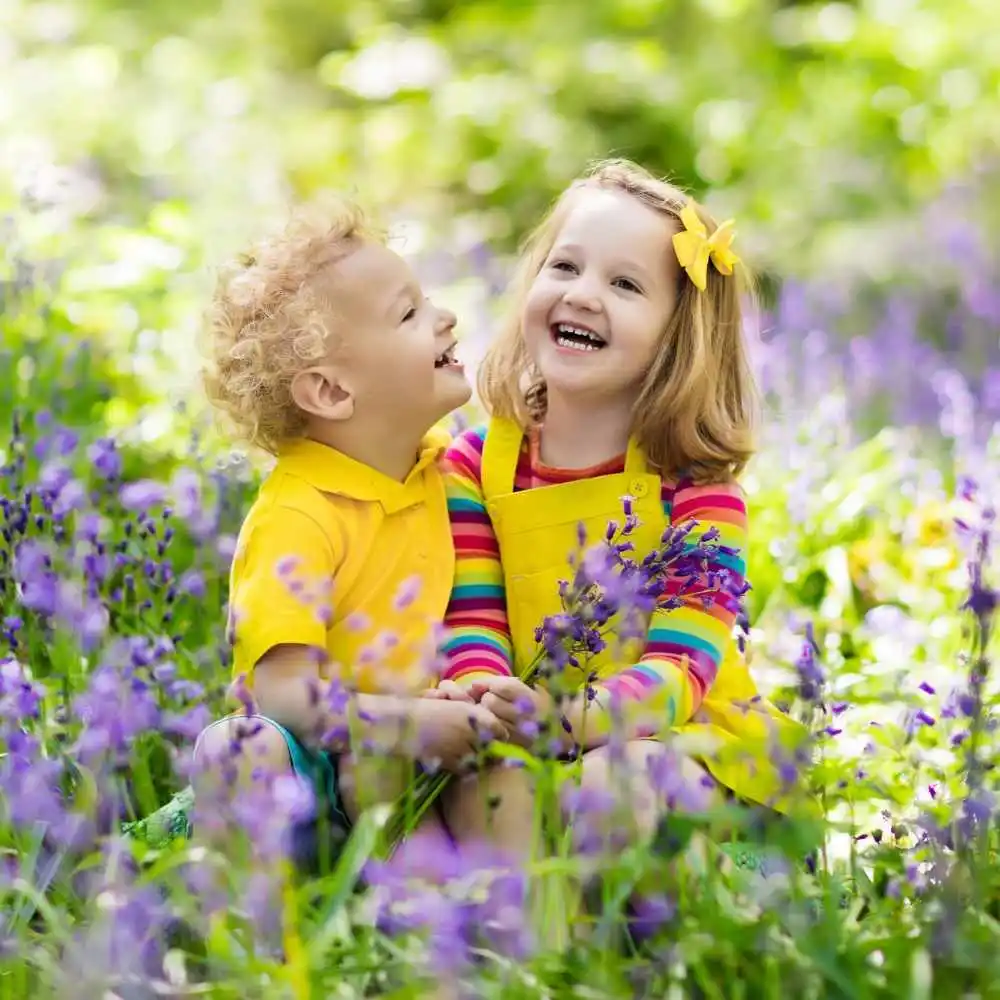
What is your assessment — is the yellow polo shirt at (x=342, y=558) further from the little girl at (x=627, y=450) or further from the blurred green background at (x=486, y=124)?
the blurred green background at (x=486, y=124)

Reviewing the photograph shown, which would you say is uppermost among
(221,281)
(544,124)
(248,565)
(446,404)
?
(544,124)

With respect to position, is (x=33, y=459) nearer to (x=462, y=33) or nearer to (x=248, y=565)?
(x=248, y=565)

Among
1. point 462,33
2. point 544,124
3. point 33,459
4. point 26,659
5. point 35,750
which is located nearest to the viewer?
point 35,750

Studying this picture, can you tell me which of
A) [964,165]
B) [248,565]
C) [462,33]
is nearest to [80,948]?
[248,565]

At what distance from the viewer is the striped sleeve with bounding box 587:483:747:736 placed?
2.46m

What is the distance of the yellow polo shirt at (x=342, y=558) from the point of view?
7.95ft

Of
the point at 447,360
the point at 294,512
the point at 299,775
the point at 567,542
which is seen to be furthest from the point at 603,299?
the point at 299,775

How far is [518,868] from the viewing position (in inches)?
76.0

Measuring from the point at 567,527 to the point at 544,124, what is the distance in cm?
593

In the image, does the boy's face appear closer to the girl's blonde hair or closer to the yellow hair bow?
the girl's blonde hair

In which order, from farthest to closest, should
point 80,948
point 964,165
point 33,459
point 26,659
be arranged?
point 964,165, point 33,459, point 26,659, point 80,948

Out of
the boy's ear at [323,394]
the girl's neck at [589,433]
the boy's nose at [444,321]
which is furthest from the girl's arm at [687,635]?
the boy's ear at [323,394]

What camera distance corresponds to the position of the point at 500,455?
9.26ft

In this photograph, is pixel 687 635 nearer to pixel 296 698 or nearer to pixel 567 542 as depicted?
pixel 567 542
